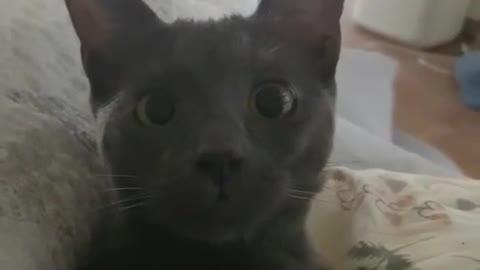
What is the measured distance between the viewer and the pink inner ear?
866 millimetres

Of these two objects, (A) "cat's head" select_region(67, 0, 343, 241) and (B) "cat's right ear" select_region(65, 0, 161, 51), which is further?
(B) "cat's right ear" select_region(65, 0, 161, 51)

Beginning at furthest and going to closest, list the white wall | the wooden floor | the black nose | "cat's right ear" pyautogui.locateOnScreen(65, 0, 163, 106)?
the white wall < the wooden floor < "cat's right ear" pyautogui.locateOnScreen(65, 0, 163, 106) < the black nose

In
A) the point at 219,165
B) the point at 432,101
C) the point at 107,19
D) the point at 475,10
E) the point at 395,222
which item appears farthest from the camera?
the point at 475,10

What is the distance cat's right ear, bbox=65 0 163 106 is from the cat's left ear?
0.12 metres

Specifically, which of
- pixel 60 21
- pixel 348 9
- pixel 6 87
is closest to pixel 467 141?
pixel 348 9

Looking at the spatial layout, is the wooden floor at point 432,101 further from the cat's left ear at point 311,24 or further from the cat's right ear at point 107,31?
the cat's right ear at point 107,31

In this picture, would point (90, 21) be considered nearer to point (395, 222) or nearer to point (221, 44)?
point (221, 44)

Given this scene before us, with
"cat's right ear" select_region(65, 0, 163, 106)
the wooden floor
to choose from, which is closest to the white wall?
the wooden floor

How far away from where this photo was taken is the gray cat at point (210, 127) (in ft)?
2.47

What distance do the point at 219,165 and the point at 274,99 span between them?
0.11 meters

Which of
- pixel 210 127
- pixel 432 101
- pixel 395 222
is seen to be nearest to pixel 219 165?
pixel 210 127

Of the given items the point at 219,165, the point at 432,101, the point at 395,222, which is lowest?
the point at 432,101

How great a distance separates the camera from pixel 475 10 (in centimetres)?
259

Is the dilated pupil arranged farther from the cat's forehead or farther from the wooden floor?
the wooden floor
